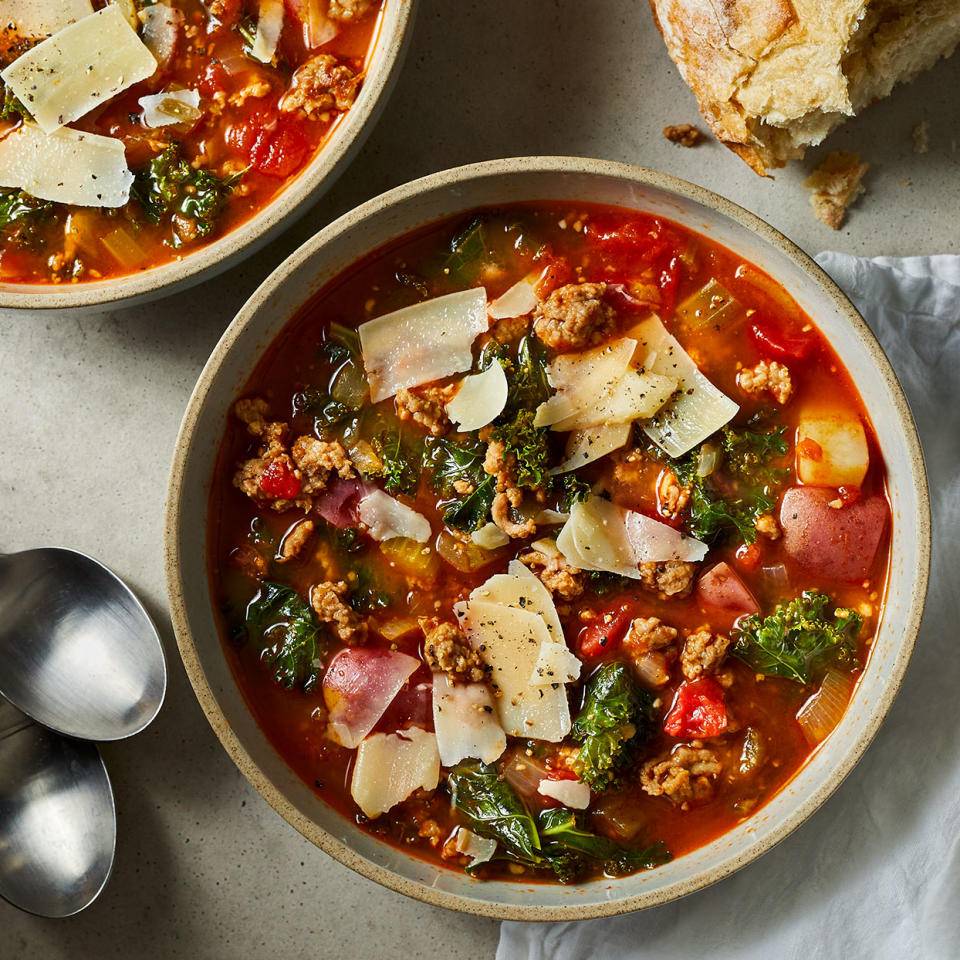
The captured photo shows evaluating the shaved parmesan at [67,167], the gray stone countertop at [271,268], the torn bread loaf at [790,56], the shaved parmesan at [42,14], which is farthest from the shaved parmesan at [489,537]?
the shaved parmesan at [42,14]

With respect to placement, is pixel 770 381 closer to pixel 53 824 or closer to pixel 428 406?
pixel 428 406

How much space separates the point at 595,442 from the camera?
349cm

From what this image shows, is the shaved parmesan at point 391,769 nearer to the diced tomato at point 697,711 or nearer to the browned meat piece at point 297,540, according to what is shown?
the browned meat piece at point 297,540

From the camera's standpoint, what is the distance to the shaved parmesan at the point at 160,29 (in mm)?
3742

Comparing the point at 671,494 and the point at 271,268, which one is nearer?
the point at 671,494

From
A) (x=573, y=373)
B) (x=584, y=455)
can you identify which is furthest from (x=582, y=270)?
(x=584, y=455)

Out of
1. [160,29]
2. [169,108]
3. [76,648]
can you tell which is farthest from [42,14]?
[76,648]

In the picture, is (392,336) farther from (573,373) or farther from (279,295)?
(573,373)

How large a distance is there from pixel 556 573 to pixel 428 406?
70 centimetres

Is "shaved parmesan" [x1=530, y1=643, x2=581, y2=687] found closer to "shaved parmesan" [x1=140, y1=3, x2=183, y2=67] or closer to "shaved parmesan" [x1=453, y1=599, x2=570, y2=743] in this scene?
"shaved parmesan" [x1=453, y1=599, x2=570, y2=743]

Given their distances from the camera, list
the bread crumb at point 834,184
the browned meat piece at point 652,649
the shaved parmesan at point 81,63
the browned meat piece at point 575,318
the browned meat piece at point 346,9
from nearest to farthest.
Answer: the browned meat piece at point 575,318 → the browned meat piece at point 652,649 → the shaved parmesan at point 81,63 → the browned meat piece at point 346,9 → the bread crumb at point 834,184

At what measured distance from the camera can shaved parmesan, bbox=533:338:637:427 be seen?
3467 millimetres

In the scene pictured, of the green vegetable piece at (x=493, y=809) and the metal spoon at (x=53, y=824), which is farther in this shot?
the metal spoon at (x=53, y=824)

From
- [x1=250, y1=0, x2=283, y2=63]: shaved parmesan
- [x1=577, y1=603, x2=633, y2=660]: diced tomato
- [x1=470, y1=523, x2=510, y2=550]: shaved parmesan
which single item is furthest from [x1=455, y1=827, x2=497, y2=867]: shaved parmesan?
[x1=250, y1=0, x2=283, y2=63]: shaved parmesan
